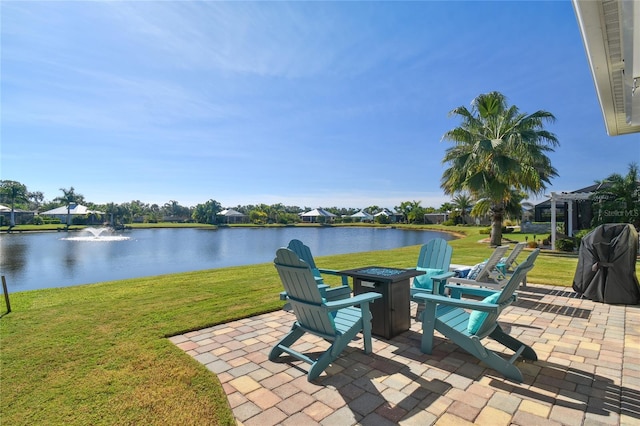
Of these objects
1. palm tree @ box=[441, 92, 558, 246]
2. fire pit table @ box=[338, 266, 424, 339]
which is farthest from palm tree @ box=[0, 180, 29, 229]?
fire pit table @ box=[338, 266, 424, 339]

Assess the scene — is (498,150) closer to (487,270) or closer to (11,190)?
(487,270)

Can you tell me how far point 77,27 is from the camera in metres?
5.66

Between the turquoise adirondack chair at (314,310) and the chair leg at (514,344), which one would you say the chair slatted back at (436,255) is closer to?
the chair leg at (514,344)

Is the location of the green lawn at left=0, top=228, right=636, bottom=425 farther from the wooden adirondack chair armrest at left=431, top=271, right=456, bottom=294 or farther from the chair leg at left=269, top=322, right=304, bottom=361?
the wooden adirondack chair armrest at left=431, top=271, right=456, bottom=294

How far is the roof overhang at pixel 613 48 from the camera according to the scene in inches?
88.4

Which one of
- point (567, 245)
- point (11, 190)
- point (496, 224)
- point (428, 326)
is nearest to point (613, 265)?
point (428, 326)

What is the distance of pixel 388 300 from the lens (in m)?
3.31

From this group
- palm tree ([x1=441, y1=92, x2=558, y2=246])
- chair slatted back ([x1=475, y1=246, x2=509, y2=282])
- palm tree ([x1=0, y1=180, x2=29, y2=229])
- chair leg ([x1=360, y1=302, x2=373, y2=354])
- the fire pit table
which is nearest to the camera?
chair leg ([x1=360, y1=302, x2=373, y2=354])

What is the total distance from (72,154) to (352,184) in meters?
35.1

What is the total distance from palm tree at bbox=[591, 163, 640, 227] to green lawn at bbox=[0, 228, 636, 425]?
1601cm

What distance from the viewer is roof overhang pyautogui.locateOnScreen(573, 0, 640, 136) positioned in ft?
7.36

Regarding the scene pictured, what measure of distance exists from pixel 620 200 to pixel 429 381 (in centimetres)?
1705

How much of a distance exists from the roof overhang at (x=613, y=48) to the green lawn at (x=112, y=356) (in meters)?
3.77

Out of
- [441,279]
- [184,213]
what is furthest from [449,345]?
[184,213]
